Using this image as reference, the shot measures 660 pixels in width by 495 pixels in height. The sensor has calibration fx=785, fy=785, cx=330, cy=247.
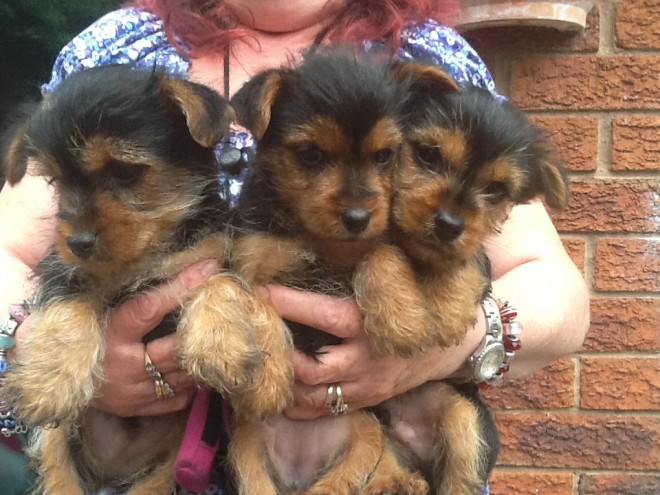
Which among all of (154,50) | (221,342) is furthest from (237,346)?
(154,50)

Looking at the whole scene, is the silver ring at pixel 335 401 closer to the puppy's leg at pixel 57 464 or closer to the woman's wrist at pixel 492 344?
the woman's wrist at pixel 492 344

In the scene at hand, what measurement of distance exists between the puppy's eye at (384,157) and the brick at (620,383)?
5.22 feet

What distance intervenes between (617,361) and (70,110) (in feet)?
7.53

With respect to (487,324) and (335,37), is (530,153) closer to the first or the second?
(487,324)

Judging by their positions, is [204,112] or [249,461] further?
[249,461]

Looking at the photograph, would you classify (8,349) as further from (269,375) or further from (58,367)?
(269,375)

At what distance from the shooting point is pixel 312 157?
195 cm

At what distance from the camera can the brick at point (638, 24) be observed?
2.95 metres

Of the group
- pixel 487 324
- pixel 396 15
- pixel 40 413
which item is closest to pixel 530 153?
pixel 487 324

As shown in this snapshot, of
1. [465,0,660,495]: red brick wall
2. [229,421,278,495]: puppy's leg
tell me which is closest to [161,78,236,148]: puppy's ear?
[229,421,278,495]: puppy's leg

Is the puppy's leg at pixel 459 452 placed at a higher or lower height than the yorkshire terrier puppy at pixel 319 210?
lower

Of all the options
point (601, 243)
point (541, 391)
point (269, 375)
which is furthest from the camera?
point (541, 391)

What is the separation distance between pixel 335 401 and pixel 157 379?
0.46m

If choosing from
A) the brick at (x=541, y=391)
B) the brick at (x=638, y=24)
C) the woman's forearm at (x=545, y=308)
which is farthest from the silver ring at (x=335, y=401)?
the brick at (x=638, y=24)
